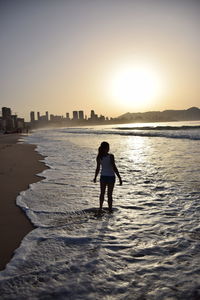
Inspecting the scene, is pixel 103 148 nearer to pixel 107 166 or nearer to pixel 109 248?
pixel 107 166

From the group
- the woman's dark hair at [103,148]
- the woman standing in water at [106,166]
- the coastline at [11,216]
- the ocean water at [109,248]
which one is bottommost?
the ocean water at [109,248]

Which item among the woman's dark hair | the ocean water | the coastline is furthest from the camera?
the woman's dark hair

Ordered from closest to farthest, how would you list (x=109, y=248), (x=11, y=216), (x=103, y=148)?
(x=109, y=248)
(x=11, y=216)
(x=103, y=148)

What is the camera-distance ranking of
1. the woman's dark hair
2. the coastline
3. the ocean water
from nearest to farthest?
the ocean water → the coastline → the woman's dark hair

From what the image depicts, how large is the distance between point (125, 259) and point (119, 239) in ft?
2.23

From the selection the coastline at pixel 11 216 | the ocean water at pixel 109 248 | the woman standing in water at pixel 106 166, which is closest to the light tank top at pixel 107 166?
the woman standing in water at pixel 106 166

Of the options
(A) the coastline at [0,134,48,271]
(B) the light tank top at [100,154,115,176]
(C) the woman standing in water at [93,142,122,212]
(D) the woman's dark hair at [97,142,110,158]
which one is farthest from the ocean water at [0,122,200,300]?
(D) the woman's dark hair at [97,142,110,158]

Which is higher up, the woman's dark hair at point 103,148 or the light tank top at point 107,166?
the woman's dark hair at point 103,148

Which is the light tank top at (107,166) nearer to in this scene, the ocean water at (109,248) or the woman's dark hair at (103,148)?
the woman's dark hair at (103,148)

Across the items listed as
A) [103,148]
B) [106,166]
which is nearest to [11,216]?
[106,166]

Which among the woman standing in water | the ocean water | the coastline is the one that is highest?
the woman standing in water

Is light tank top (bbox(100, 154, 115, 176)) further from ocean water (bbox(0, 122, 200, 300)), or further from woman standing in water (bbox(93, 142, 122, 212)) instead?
ocean water (bbox(0, 122, 200, 300))

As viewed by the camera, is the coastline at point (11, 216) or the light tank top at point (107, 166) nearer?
the coastline at point (11, 216)

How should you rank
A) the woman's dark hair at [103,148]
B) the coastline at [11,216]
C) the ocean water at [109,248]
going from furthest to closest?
the woman's dark hair at [103,148] → the coastline at [11,216] → the ocean water at [109,248]
